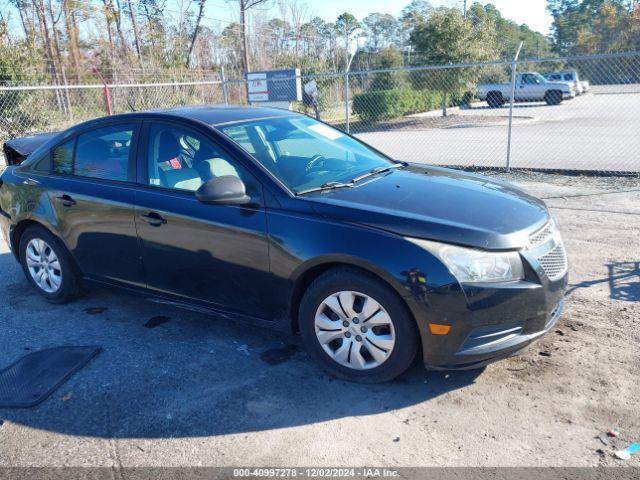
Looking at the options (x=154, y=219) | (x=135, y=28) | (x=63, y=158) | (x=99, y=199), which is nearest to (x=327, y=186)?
(x=154, y=219)

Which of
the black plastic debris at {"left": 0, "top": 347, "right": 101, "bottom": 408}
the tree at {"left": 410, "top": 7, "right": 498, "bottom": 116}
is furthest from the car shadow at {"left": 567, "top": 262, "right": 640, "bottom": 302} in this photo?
the tree at {"left": 410, "top": 7, "right": 498, "bottom": 116}

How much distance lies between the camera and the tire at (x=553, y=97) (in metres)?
31.5

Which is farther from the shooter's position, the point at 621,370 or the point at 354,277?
the point at 621,370

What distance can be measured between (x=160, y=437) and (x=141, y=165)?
2.07m

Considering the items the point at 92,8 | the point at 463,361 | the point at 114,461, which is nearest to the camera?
the point at 114,461

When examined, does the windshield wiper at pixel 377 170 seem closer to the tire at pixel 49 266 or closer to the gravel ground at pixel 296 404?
the gravel ground at pixel 296 404

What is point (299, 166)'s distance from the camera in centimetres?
393

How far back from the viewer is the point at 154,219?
4.00 metres

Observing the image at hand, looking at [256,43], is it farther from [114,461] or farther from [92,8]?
[114,461]

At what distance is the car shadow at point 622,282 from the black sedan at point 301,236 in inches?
53.0

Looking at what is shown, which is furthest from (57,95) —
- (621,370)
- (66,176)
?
(621,370)

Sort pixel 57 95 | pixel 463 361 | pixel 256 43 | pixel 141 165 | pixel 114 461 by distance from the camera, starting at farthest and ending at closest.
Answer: pixel 256 43, pixel 57 95, pixel 141 165, pixel 463 361, pixel 114 461

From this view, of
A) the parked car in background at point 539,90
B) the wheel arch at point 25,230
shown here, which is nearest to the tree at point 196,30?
the parked car in background at point 539,90

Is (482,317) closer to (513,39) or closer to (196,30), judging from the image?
(196,30)
